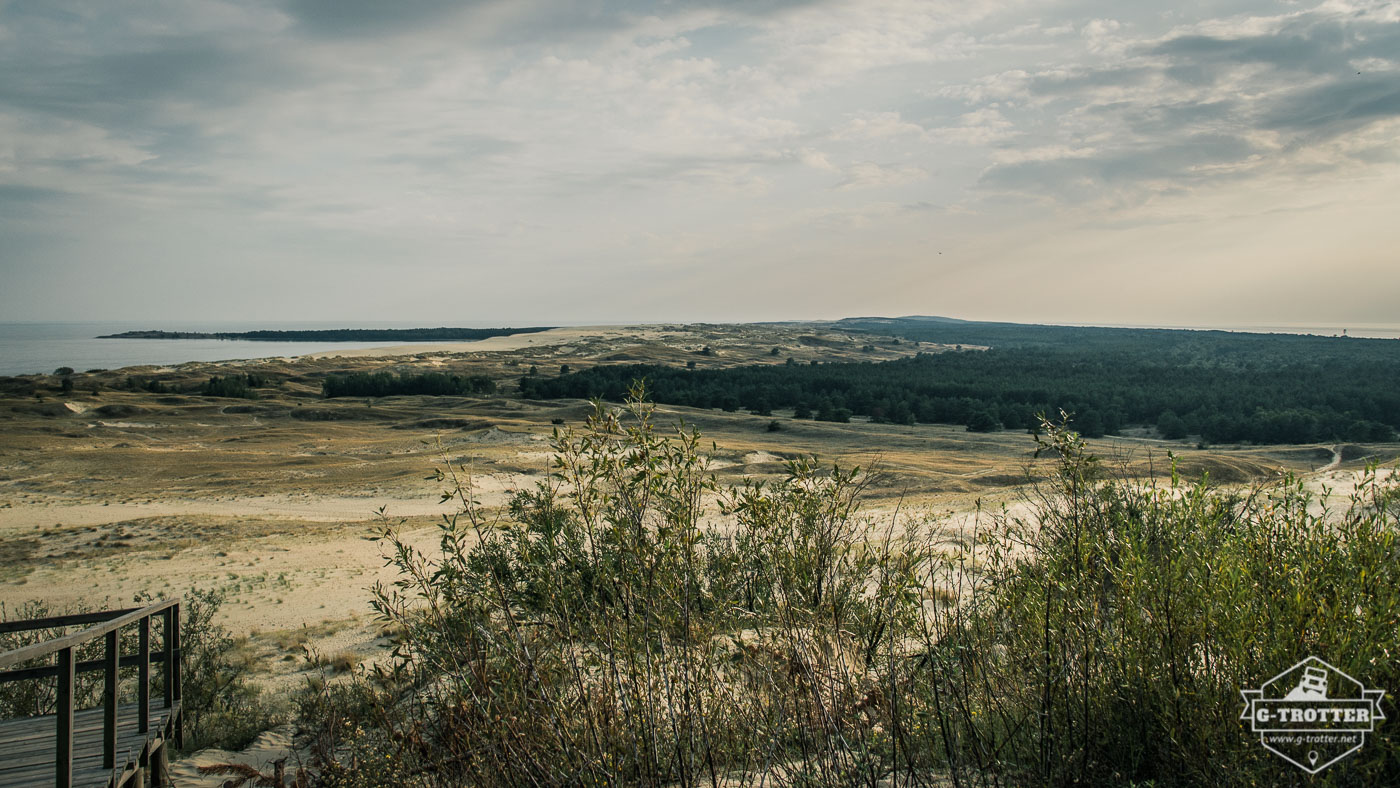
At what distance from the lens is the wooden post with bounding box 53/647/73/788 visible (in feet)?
14.1

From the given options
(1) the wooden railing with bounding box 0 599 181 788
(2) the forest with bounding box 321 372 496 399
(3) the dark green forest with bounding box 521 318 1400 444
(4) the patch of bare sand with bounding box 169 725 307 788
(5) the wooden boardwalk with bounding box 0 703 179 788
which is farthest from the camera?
(2) the forest with bounding box 321 372 496 399

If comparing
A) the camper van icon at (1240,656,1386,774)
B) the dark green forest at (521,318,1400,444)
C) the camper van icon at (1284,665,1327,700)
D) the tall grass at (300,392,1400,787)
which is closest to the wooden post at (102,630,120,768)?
the tall grass at (300,392,1400,787)

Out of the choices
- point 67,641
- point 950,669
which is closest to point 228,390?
point 67,641

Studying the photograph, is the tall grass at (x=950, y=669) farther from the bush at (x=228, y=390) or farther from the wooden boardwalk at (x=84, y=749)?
the bush at (x=228, y=390)

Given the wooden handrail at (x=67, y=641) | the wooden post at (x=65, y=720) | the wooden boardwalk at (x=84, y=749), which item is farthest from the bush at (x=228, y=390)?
the wooden post at (x=65, y=720)

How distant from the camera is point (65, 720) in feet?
14.5

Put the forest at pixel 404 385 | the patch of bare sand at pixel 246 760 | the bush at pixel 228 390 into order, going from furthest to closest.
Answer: the forest at pixel 404 385
the bush at pixel 228 390
the patch of bare sand at pixel 246 760

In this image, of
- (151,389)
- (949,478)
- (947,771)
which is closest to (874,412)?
(949,478)

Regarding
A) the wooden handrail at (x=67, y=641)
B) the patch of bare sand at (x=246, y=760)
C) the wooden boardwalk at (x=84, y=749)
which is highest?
the wooden handrail at (x=67, y=641)

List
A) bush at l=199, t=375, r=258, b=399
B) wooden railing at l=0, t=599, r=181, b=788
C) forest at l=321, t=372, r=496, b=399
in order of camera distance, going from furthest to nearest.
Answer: forest at l=321, t=372, r=496, b=399 → bush at l=199, t=375, r=258, b=399 → wooden railing at l=0, t=599, r=181, b=788

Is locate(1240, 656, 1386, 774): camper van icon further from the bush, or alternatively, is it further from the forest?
the bush

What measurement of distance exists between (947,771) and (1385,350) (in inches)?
5032

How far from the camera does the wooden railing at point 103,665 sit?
427cm

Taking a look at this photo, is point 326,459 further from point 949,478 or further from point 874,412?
point 874,412
